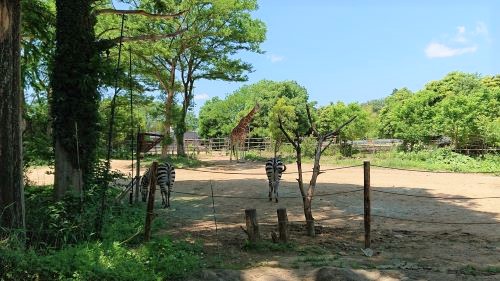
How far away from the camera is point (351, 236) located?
26.6 feet

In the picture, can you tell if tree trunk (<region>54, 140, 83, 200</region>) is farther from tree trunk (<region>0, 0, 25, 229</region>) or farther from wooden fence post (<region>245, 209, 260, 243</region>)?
wooden fence post (<region>245, 209, 260, 243</region>)

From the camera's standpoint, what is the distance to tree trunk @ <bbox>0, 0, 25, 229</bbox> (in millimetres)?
5332

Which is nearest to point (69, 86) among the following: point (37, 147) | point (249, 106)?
point (37, 147)

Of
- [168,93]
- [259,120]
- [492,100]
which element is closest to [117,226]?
[168,93]

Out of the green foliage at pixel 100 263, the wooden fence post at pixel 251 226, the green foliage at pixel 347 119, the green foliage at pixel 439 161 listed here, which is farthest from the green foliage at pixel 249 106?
the green foliage at pixel 100 263

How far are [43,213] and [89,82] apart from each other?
9.03 feet

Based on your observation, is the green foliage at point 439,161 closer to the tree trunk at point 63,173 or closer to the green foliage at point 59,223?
the tree trunk at point 63,173

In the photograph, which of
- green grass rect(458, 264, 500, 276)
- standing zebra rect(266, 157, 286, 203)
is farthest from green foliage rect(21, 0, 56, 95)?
green grass rect(458, 264, 500, 276)

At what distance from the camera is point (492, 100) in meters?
28.0

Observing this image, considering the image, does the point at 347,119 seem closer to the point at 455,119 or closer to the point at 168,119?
the point at 455,119

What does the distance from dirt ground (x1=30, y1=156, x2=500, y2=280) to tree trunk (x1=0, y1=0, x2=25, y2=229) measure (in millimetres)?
2469

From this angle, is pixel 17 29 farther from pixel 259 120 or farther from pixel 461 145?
pixel 259 120

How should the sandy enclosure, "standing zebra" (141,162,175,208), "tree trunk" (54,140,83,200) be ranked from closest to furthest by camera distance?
"tree trunk" (54,140,83,200) → the sandy enclosure → "standing zebra" (141,162,175,208)

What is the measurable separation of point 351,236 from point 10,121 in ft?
18.8
